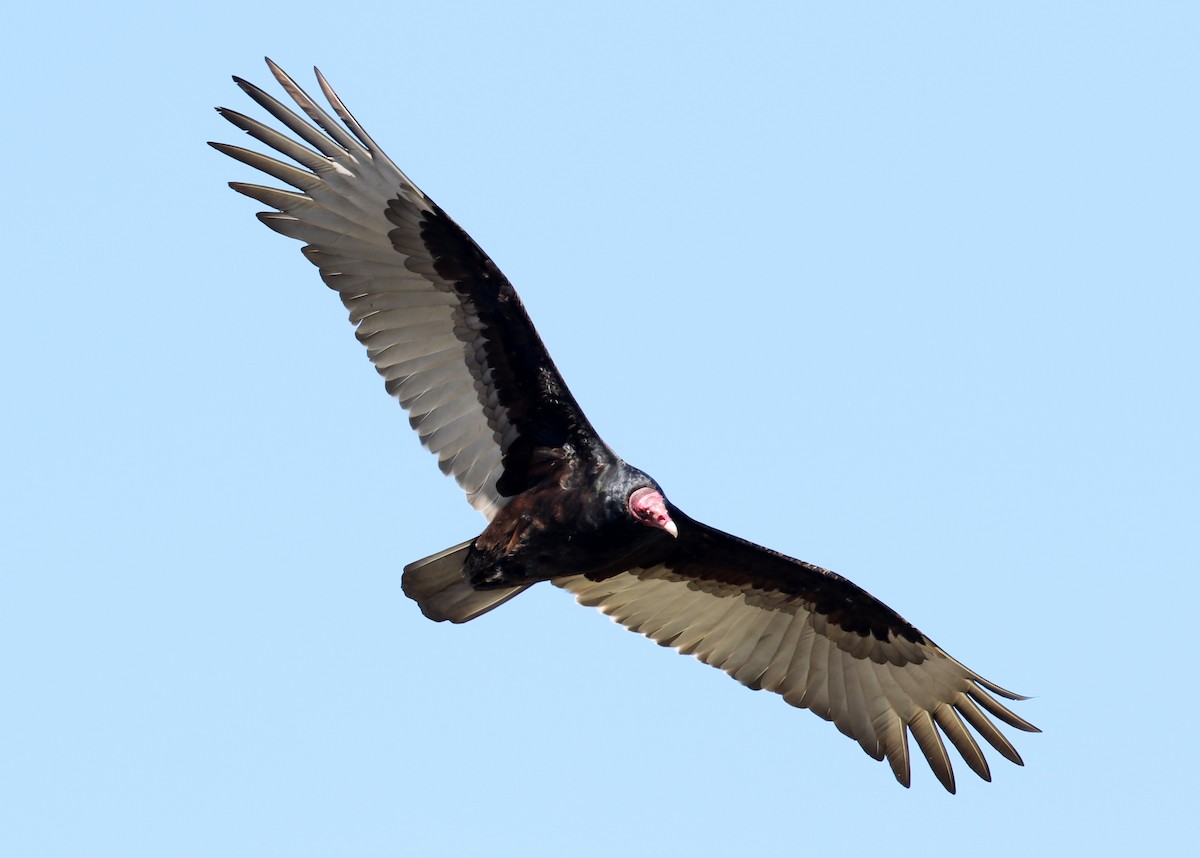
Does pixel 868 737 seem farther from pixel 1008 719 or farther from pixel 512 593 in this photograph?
pixel 512 593

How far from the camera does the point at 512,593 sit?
8938 mm

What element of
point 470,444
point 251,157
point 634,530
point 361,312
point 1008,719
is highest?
point 251,157

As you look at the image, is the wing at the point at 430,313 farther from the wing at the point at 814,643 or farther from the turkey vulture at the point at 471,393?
the wing at the point at 814,643

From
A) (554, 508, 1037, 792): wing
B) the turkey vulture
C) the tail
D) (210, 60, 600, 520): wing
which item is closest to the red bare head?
the turkey vulture

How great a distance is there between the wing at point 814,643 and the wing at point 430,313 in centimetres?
114

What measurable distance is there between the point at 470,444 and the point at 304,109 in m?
1.79

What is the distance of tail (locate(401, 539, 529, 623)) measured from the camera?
Answer: 867 centimetres

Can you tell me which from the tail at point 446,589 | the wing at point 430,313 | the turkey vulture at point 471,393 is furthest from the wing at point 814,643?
the wing at point 430,313

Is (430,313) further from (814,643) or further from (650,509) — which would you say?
(814,643)

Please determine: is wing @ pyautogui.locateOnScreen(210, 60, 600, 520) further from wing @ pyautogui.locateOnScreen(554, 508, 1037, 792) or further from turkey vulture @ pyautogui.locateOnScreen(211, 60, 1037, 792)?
wing @ pyautogui.locateOnScreen(554, 508, 1037, 792)

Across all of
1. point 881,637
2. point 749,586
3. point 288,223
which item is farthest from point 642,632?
point 288,223

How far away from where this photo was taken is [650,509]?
8.24 m

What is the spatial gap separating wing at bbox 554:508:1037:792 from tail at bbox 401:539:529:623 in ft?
2.93

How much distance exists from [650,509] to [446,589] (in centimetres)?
118
